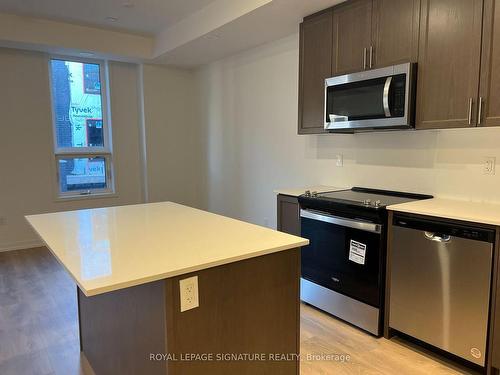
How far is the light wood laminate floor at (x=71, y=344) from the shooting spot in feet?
7.31

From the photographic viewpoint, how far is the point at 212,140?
17.6 ft

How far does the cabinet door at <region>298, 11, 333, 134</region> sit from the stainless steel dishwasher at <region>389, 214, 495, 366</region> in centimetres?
124

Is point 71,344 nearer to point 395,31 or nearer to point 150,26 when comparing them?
point 395,31

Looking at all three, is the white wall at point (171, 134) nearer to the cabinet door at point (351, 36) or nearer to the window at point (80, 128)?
the window at point (80, 128)

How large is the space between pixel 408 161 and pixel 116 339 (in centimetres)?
238

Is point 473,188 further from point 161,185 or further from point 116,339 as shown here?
point 161,185

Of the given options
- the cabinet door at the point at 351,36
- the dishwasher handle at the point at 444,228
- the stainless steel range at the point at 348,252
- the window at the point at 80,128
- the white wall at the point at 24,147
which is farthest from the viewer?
the window at the point at 80,128

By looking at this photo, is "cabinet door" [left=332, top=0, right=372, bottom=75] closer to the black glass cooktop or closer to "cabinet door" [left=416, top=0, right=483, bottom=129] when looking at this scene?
"cabinet door" [left=416, top=0, right=483, bottom=129]

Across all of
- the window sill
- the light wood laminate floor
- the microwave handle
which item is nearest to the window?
the window sill

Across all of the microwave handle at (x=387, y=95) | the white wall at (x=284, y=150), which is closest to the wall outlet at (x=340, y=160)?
the white wall at (x=284, y=150)

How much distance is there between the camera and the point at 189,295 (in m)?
1.33

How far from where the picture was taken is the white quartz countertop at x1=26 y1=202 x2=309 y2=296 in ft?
4.14

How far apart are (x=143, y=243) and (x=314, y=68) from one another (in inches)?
88.6

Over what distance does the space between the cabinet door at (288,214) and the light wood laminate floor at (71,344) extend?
679 mm
